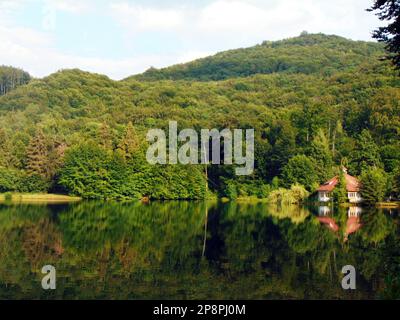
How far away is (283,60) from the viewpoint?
149 meters

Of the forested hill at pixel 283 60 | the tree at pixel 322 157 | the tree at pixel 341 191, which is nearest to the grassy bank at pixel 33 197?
the tree at pixel 322 157

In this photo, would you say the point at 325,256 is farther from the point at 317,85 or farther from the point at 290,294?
the point at 317,85

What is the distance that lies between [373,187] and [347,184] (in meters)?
3.98

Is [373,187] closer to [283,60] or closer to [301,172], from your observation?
[301,172]

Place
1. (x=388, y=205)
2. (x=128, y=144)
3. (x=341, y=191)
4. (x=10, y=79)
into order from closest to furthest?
(x=388, y=205), (x=341, y=191), (x=128, y=144), (x=10, y=79)

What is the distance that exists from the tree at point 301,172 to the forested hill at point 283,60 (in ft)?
240

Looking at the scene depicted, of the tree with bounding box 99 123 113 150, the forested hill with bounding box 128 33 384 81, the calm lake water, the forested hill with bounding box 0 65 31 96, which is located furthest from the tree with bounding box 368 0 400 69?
the forested hill with bounding box 0 65 31 96

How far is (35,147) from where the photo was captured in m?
64.6

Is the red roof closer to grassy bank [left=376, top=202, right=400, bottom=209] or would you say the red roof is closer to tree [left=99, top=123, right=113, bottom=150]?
grassy bank [left=376, top=202, right=400, bottom=209]

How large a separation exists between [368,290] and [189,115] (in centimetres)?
7364

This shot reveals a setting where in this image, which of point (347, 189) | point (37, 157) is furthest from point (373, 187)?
point (37, 157)

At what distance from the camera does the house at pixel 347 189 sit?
178 feet

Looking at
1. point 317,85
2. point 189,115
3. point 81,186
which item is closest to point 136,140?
point 81,186
